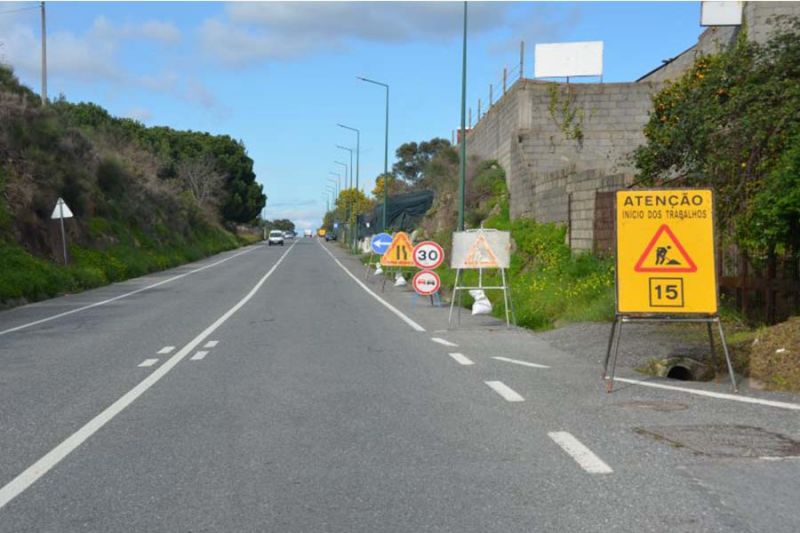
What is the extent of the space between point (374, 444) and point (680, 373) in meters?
5.19

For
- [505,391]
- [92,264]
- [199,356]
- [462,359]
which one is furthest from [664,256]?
[92,264]

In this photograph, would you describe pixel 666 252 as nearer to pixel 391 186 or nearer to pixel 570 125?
pixel 570 125

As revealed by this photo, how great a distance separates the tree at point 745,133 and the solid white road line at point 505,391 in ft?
13.5

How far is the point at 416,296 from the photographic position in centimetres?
2577

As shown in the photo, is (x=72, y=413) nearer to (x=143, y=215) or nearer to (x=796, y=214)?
(x=796, y=214)

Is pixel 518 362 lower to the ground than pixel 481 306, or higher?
lower

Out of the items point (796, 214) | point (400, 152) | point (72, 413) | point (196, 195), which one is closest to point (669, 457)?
point (72, 413)

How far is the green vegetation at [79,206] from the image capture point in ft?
98.2

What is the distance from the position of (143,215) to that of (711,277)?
47.2 meters

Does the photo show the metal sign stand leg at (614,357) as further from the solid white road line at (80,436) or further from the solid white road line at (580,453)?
the solid white road line at (80,436)

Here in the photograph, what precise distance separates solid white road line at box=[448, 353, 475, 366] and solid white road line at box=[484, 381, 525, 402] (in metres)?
1.62

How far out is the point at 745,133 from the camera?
12.6 meters

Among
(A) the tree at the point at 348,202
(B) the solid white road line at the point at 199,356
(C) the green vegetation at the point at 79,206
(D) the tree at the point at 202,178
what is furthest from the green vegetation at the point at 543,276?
(A) the tree at the point at 348,202

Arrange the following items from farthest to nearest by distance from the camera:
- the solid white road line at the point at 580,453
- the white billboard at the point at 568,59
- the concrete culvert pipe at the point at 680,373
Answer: the white billboard at the point at 568,59 < the concrete culvert pipe at the point at 680,373 < the solid white road line at the point at 580,453
